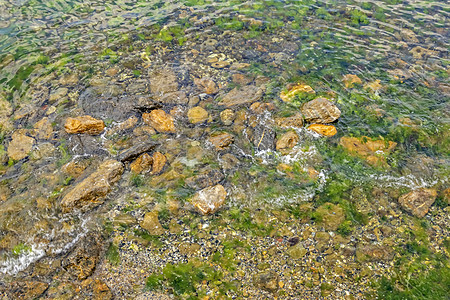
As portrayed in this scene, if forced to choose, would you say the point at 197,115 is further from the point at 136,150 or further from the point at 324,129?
the point at 324,129

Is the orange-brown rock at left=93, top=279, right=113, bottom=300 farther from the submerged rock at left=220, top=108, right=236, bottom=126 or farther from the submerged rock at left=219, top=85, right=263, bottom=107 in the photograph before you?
the submerged rock at left=219, top=85, right=263, bottom=107

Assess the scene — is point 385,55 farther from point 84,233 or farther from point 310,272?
point 84,233

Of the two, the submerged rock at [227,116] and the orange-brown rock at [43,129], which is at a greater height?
the orange-brown rock at [43,129]

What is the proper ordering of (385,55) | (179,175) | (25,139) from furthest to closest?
(385,55) → (25,139) → (179,175)

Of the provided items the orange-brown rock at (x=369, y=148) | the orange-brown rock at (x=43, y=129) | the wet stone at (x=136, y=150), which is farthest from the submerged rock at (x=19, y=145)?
the orange-brown rock at (x=369, y=148)

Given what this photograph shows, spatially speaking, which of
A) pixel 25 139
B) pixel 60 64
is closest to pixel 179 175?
pixel 25 139

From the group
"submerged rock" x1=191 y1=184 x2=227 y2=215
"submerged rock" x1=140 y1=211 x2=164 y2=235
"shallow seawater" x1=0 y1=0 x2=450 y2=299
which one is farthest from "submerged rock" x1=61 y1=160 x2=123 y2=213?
"submerged rock" x1=191 y1=184 x2=227 y2=215

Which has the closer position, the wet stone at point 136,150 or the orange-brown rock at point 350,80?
the wet stone at point 136,150

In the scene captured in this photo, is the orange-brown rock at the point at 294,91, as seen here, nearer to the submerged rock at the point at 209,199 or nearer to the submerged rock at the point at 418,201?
the submerged rock at the point at 209,199

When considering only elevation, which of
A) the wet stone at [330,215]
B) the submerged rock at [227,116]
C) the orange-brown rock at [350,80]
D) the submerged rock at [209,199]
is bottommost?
the wet stone at [330,215]
